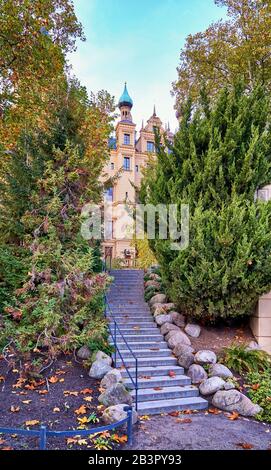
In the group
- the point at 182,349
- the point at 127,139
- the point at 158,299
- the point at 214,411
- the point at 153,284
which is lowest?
the point at 214,411

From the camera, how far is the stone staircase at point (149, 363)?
5281mm

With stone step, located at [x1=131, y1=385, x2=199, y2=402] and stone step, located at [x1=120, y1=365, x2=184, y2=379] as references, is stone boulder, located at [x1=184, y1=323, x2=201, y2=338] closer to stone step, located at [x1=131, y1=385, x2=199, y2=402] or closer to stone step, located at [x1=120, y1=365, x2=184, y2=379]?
stone step, located at [x1=120, y1=365, x2=184, y2=379]

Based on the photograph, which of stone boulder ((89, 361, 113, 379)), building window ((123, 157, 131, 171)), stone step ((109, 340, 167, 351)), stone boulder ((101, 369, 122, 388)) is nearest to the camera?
stone boulder ((101, 369, 122, 388))

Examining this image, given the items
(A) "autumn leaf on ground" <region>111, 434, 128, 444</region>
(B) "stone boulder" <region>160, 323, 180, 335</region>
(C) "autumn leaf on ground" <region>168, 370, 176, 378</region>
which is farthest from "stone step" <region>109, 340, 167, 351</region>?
(A) "autumn leaf on ground" <region>111, 434, 128, 444</region>

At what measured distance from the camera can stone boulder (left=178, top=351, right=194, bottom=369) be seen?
6.29 metres

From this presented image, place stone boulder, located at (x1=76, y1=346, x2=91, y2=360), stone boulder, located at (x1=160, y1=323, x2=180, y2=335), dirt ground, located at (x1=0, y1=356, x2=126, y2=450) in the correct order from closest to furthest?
dirt ground, located at (x1=0, y1=356, x2=126, y2=450), stone boulder, located at (x1=76, y1=346, x2=91, y2=360), stone boulder, located at (x1=160, y1=323, x2=180, y2=335)

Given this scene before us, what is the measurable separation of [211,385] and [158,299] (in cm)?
330

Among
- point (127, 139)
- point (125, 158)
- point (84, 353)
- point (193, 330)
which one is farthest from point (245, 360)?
point (127, 139)

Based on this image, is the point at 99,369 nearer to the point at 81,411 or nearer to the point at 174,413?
the point at 81,411

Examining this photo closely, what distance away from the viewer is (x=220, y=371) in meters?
5.96

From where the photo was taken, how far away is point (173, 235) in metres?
7.31

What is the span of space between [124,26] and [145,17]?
84cm

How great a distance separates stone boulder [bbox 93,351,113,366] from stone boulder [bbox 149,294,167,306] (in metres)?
2.88
